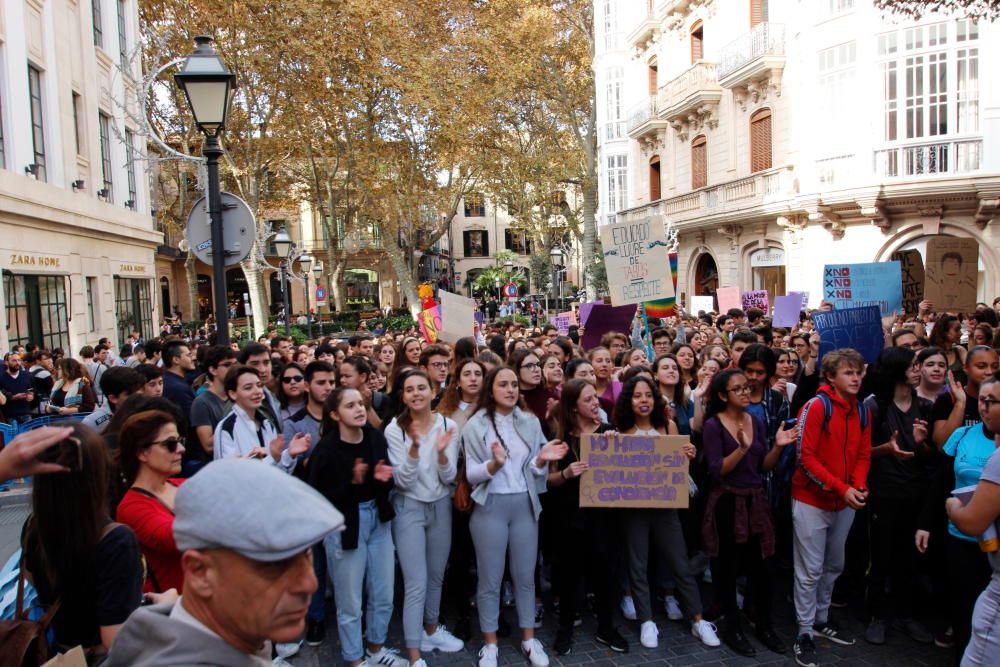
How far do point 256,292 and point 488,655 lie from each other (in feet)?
71.5

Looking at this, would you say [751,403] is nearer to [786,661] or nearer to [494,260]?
[786,661]

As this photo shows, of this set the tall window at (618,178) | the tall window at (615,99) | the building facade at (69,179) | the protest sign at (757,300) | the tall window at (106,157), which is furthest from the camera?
the tall window at (618,178)

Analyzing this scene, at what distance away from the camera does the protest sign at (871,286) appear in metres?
9.37

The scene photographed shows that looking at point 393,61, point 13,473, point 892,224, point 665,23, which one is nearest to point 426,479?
point 13,473

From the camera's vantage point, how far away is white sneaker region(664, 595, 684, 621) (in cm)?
533

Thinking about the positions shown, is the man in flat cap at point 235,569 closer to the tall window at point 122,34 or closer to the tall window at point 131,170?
the tall window at point 131,170

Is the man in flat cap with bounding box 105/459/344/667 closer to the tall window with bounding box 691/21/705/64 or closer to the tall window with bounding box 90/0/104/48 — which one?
the tall window with bounding box 90/0/104/48

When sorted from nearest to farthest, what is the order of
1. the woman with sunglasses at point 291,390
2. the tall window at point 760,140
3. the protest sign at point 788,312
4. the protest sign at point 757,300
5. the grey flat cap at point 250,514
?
the grey flat cap at point 250,514 → the woman with sunglasses at point 291,390 → the protest sign at point 788,312 → the protest sign at point 757,300 → the tall window at point 760,140

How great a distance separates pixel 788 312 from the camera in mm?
11289

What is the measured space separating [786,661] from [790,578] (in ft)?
4.27

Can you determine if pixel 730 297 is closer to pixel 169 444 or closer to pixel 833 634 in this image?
pixel 833 634

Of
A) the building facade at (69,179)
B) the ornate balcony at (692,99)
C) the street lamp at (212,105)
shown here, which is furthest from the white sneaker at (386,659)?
the ornate balcony at (692,99)

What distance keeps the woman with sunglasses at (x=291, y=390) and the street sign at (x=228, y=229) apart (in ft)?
4.20

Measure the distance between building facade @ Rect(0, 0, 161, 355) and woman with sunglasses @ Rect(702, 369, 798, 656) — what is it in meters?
9.84
